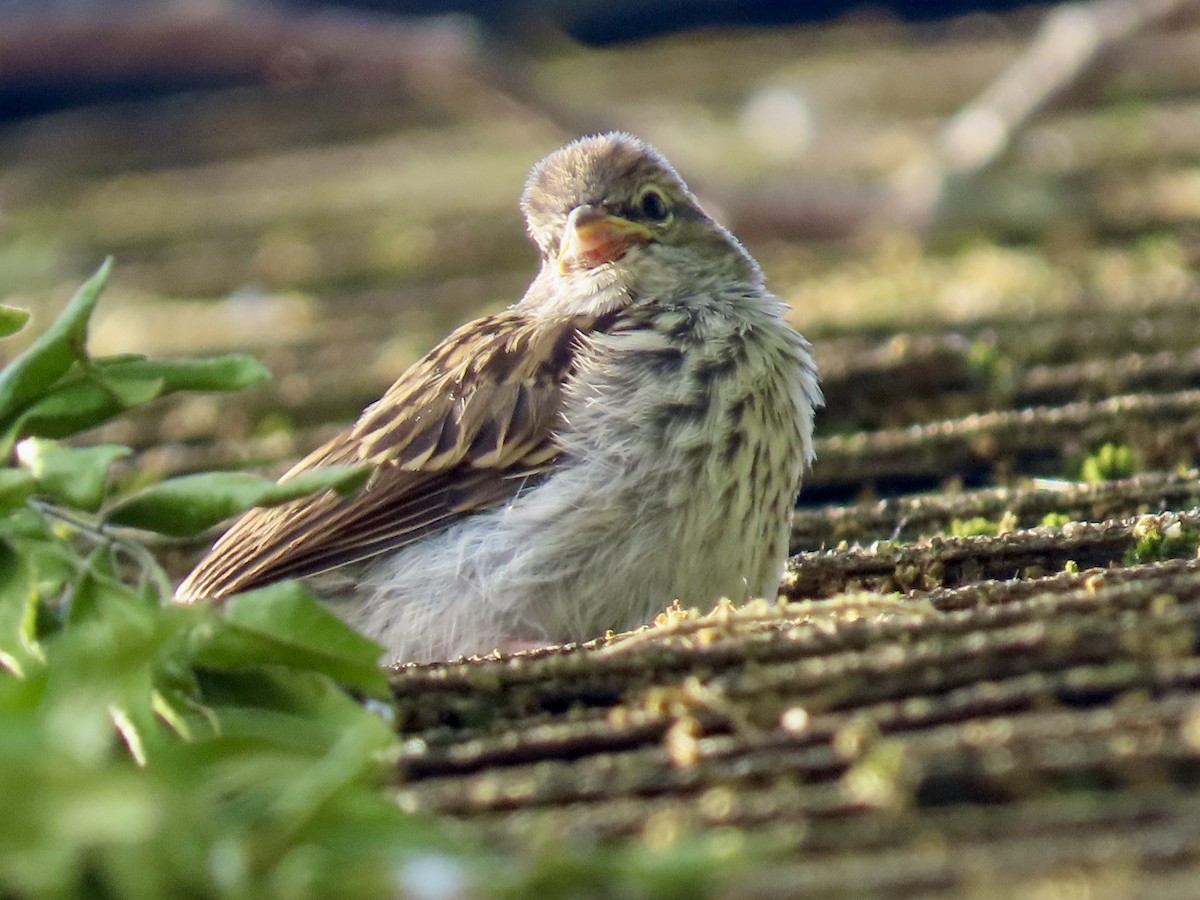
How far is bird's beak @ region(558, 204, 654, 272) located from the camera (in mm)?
3902

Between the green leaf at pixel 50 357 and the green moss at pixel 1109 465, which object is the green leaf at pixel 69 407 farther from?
the green moss at pixel 1109 465

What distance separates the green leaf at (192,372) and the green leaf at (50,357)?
1.9 inches

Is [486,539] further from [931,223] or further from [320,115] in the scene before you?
[320,115]

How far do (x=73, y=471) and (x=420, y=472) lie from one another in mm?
1413

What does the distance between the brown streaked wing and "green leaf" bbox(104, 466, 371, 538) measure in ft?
4.06

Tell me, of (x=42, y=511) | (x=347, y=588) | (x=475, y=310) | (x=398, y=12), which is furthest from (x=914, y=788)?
(x=398, y=12)

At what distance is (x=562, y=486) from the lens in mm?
3289

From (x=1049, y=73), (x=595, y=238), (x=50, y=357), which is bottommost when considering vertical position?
(x=50, y=357)

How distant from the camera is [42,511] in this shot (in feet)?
6.75

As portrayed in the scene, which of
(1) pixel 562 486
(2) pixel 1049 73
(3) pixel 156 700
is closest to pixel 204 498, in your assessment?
(3) pixel 156 700

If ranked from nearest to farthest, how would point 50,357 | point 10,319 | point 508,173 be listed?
point 50,357 < point 10,319 < point 508,173

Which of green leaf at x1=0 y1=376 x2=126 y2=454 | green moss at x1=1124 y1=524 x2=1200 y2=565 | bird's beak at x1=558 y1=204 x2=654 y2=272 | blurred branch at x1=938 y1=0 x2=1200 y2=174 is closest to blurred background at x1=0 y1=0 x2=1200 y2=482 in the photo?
blurred branch at x1=938 y1=0 x2=1200 y2=174

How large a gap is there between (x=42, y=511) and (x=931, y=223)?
3.91 meters

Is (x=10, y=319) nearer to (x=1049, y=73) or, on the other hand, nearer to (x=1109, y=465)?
(x=1109, y=465)
